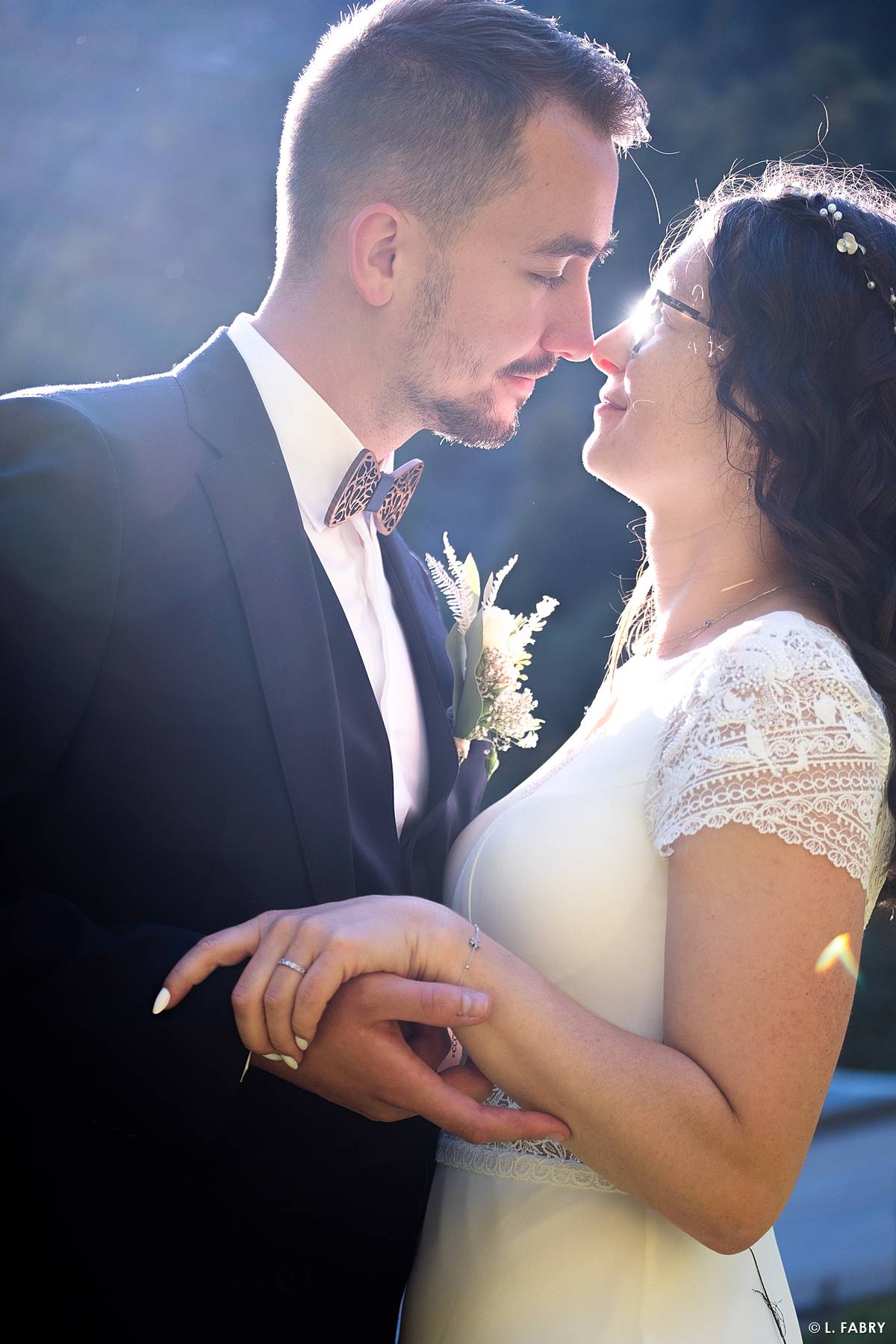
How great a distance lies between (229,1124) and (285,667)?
2.13ft

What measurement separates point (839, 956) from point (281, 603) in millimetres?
944

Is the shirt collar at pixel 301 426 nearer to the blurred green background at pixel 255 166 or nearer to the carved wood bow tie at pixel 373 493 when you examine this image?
the carved wood bow tie at pixel 373 493

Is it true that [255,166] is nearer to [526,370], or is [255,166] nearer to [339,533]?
[526,370]

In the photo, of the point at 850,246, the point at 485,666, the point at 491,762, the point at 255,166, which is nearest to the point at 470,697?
the point at 485,666

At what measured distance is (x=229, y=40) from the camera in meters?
5.38

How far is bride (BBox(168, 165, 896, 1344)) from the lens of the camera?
1.52 m

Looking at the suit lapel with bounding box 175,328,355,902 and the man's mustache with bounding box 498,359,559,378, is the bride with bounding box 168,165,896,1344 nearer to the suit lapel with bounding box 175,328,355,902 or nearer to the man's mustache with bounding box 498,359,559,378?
the man's mustache with bounding box 498,359,559,378

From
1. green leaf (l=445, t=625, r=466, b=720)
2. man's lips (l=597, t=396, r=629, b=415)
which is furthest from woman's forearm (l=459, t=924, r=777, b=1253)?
man's lips (l=597, t=396, r=629, b=415)

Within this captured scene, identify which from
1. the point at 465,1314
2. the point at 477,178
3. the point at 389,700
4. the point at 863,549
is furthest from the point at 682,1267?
the point at 477,178

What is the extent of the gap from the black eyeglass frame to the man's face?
168 mm

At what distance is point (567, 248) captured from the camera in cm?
243

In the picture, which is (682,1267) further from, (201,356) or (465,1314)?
(201,356)

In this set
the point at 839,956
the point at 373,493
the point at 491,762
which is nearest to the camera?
the point at 839,956

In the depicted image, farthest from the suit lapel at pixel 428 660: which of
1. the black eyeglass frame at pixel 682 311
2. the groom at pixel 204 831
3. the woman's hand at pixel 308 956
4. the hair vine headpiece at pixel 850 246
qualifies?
the hair vine headpiece at pixel 850 246
